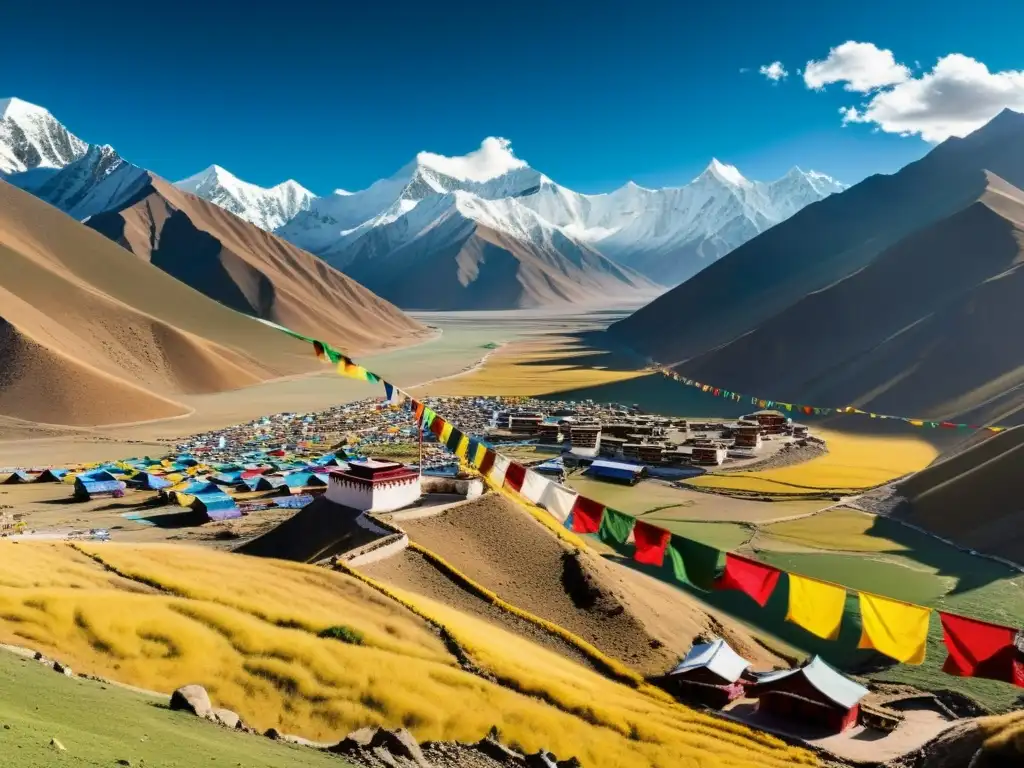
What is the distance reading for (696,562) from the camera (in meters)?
15.9

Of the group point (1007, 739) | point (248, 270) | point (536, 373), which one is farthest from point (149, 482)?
point (248, 270)

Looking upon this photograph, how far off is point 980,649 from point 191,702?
12.6 m

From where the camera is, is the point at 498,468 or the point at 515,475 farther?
the point at 498,468

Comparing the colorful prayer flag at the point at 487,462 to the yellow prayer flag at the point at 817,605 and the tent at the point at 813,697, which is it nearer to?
the yellow prayer flag at the point at 817,605

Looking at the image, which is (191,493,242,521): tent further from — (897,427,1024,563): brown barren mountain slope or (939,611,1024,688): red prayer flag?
(897,427,1024,563): brown barren mountain slope

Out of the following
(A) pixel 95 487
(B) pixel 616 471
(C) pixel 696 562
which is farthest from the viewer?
(B) pixel 616 471

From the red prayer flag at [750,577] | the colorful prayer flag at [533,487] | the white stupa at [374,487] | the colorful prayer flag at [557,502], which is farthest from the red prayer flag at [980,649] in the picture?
the white stupa at [374,487]

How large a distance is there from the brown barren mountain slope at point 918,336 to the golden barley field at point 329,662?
4510 cm

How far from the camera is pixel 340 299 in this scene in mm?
157125

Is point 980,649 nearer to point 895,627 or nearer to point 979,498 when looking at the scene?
point 895,627

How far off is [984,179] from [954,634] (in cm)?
11624

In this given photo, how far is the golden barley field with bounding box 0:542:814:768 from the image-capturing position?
494 inches

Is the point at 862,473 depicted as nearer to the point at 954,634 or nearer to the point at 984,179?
the point at 954,634

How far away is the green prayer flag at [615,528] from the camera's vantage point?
1683 cm
